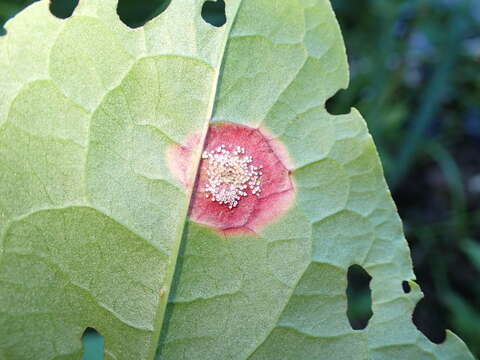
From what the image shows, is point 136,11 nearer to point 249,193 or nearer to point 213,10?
point 213,10

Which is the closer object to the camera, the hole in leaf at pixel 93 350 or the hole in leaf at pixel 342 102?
the hole in leaf at pixel 93 350

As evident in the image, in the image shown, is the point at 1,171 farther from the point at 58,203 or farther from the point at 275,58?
the point at 275,58

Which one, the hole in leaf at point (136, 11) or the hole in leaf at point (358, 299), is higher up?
the hole in leaf at point (136, 11)

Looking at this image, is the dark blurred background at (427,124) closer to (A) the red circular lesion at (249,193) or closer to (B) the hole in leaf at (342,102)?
(B) the hole in leaf at (342,102)

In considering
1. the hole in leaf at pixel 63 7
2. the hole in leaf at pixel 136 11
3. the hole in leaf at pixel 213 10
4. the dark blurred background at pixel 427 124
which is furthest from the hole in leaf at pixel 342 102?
the hole in leaf at pixel 63 7

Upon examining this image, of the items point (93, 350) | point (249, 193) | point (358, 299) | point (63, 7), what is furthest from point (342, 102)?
point (93, 350)

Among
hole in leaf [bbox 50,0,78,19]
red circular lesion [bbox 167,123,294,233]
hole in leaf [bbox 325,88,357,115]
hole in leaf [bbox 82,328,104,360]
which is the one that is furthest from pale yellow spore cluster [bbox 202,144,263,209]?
hole in leaf [bbox 325,88,357,115]

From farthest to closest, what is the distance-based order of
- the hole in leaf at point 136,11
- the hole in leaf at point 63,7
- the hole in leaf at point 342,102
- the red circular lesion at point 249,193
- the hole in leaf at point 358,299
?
the hole in leaf at point 342,102 < the hole in leaf at point 358,299 < the hole in leaf at point 136,11 < the hole in leaf at point 63,7 < the red circular lesion at point 249,193
